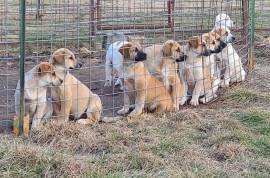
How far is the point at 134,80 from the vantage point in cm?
711

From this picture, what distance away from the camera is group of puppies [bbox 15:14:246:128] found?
6246mm

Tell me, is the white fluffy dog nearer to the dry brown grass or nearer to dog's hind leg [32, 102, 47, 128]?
the dry brown grass

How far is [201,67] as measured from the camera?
26.2ft

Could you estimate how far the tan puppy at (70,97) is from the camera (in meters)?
6.46

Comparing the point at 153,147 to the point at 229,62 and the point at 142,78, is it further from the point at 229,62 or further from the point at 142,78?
the point at 229,62

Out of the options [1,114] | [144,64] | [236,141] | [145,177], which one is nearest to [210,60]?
[144,64]

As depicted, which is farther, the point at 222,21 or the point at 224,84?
the point at 222,21

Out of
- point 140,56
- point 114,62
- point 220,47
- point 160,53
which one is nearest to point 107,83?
point 114,62

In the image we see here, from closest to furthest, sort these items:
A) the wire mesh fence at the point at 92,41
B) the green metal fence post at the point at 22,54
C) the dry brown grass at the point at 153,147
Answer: the dry brown grass at the point at 153,147, the green metal fence post at the point at 22,54, the wire mesh fence at the point at 92,41

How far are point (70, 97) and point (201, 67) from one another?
2.27 meters

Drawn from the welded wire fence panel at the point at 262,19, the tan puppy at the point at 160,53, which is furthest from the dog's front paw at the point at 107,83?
the welded wire fence panel at the point at 262,19

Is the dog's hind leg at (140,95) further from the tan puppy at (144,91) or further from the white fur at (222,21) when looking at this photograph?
the white fur at (222,21)

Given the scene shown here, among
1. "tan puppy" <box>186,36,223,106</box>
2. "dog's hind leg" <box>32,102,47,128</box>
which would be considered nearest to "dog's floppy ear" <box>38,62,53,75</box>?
"dog's hind leg" <box>32,102,47,128</box>

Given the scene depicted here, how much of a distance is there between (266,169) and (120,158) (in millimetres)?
1332
